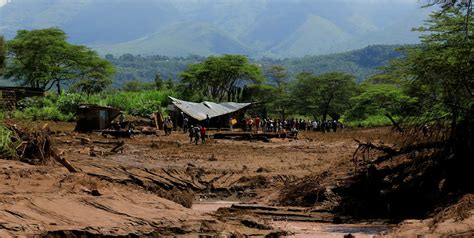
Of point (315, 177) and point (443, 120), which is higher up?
point (443, 120)

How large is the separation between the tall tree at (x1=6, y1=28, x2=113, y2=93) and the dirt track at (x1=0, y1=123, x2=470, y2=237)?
3883cm

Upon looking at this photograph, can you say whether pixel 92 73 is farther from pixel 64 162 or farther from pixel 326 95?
pixel 64 162

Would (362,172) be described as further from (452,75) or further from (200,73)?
(200,73)

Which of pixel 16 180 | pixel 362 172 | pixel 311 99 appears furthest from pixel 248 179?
pixel 311 99

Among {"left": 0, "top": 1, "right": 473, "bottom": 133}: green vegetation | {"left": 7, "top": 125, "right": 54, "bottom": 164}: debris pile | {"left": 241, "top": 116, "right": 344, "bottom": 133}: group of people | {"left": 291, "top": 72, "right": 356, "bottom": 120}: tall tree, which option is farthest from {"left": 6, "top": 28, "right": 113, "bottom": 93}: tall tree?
{"left": 7, "top": 125, "right": 54, "bottom": 164}: debris pile

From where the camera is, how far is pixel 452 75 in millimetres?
17062

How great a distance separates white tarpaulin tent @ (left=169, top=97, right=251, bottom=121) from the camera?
170 ft

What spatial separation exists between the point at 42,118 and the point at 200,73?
33559mm

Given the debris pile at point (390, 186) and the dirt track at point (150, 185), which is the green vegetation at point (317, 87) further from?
the dirt track at point (150, 185)

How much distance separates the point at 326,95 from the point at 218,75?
17366 millimetres

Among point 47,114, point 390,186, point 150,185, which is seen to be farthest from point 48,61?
point 390,186

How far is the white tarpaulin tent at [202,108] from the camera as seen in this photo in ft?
170

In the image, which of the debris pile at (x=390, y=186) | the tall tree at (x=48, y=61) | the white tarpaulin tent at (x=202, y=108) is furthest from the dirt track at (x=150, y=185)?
the tall tree at (x=48, y=61)

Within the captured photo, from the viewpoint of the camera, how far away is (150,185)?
20734mm
